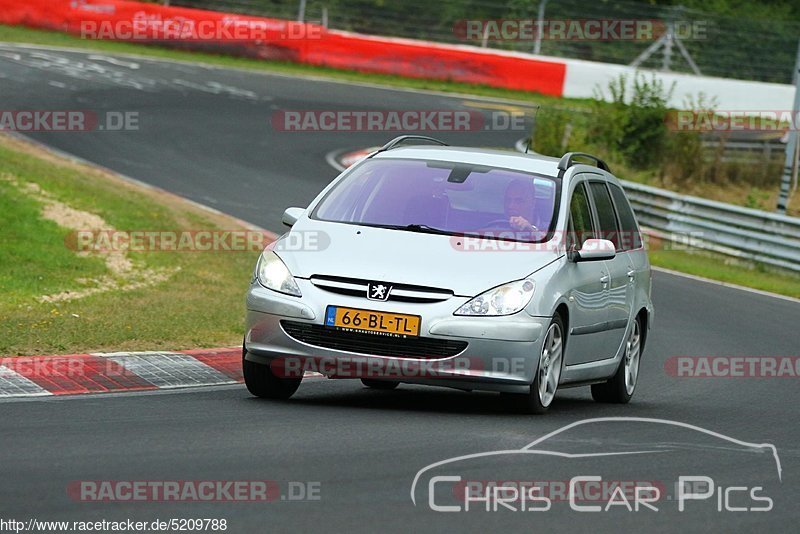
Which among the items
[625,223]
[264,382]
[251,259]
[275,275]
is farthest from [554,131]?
[275,275]

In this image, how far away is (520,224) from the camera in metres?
10.0

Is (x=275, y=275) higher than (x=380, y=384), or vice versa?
(x=275, y=275)

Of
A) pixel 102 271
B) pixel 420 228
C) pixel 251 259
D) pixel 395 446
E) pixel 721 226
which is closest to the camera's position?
pixel 395 446

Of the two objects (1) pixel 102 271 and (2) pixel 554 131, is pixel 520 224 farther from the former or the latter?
(2) pixel 554 131

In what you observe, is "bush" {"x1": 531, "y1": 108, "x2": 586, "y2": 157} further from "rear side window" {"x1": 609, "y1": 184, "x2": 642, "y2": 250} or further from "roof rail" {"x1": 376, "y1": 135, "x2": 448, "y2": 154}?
"roof rail" {"x1": 376, "y1": 135, "x2": 448, "y2": 154}

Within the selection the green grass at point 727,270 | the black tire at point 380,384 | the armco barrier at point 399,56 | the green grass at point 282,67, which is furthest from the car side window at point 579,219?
the armco barrier at point 399,56

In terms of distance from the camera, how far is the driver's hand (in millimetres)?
10008

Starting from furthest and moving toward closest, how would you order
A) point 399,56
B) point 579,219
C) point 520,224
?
point 399,56 → point 579,219 → point 520,224

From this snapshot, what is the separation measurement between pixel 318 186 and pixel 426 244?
52.9 ft

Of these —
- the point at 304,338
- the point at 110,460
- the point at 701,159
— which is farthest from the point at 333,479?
the point at 701,159

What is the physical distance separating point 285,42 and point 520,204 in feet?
107

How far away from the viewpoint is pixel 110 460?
23.5 ft

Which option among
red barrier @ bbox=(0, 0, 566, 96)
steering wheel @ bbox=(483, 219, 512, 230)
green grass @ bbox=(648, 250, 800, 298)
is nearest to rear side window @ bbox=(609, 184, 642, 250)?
steering wheel @ bbox=(483, 219, 512, 230)

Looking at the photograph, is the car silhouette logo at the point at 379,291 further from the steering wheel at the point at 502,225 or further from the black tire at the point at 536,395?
the steering wheel at the point at 502,225
